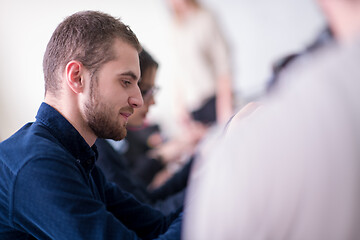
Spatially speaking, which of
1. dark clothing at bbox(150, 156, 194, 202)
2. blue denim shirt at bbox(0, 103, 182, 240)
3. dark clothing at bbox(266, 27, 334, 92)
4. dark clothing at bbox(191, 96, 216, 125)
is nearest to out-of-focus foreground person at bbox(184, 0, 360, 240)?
dark clothing at bbox(266, 27, 334, 92)

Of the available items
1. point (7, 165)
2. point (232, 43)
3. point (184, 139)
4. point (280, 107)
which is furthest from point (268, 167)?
point (232, 43)

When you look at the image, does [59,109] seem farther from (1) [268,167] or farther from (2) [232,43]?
(2) [232,43]

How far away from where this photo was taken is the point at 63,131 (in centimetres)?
67

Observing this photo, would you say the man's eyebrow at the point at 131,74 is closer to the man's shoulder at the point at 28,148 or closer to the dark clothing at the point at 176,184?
the man's shoulder at the point at 28,148

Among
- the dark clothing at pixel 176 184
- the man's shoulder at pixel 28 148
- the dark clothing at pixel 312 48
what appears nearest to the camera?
the dark clothing at pixel 312 48

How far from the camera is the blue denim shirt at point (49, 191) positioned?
0.55 metres

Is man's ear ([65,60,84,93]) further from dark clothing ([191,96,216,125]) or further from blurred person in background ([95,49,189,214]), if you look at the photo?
dark clothing ([191,96,216,125])

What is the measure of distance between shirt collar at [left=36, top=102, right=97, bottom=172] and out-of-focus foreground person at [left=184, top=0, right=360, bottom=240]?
1.29 ft

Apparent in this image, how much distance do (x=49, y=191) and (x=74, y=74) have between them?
0.22 m

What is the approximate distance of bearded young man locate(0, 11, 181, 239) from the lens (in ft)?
1.82

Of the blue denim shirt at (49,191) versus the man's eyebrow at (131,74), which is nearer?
the blue denim shirt at (49,191)

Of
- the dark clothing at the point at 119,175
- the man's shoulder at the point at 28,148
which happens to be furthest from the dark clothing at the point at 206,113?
the man's shoulder at the point at 28,148

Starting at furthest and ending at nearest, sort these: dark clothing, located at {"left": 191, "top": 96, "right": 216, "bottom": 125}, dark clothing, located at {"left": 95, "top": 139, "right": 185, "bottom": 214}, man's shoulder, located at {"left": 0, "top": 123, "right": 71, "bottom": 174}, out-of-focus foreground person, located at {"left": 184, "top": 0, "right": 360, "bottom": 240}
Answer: dark clothing, located at {"left": 191, "top": 96, "right": 216, "bottom": 125} → dark clothing, located at {"left": 95, "top": 139, "right": 185, "bottom": 214} → man's shoulder, located at {"left": 0, "top": 123, "right": 71, "bottom": 174} → out-of-focus foreground person, located at {"left": 184, "top": 0, "right": 360, "bottom": 240}

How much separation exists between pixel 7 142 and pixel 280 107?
514 millimetres
